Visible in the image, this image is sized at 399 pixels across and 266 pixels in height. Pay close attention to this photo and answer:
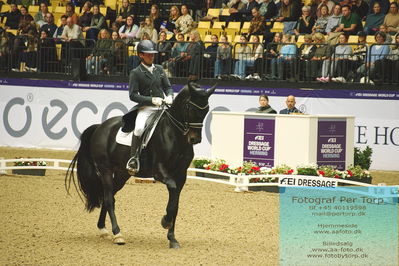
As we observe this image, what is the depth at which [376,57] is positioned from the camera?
60.5ft

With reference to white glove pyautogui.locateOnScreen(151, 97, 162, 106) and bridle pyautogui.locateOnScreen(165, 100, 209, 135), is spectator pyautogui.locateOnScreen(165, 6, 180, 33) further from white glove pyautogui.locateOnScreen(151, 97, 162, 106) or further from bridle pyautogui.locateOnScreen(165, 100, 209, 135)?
bridle pyautogui.locateOnScreen(165, 100, 209, 135)

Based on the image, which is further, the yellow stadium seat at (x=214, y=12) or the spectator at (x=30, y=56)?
the yellow stadium seat at (x=214, y=12)

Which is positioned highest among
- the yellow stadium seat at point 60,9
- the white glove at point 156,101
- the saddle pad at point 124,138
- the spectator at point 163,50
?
the yellow stadium seat at point 60,9

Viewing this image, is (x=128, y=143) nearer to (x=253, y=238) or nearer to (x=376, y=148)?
(x=253, y=238)

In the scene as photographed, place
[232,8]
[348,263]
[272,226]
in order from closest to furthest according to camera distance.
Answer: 1. [348,263]
2. [272,226]
3. [232,8]

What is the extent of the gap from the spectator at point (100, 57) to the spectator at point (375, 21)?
717 centimetres

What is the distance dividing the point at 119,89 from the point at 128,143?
11516mm

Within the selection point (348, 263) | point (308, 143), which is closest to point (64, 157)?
point (308, 143)

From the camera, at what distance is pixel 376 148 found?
1803 centimetres

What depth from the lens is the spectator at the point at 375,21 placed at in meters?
20.0

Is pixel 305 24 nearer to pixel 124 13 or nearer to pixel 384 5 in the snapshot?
pixel 384 5

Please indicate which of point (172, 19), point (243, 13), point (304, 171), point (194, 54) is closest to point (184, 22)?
point (172, 19)

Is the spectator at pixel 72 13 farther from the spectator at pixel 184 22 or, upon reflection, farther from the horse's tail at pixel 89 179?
the horse's tail at pixel 89 179

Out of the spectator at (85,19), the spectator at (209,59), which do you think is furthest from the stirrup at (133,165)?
the spectator at (85,19)
